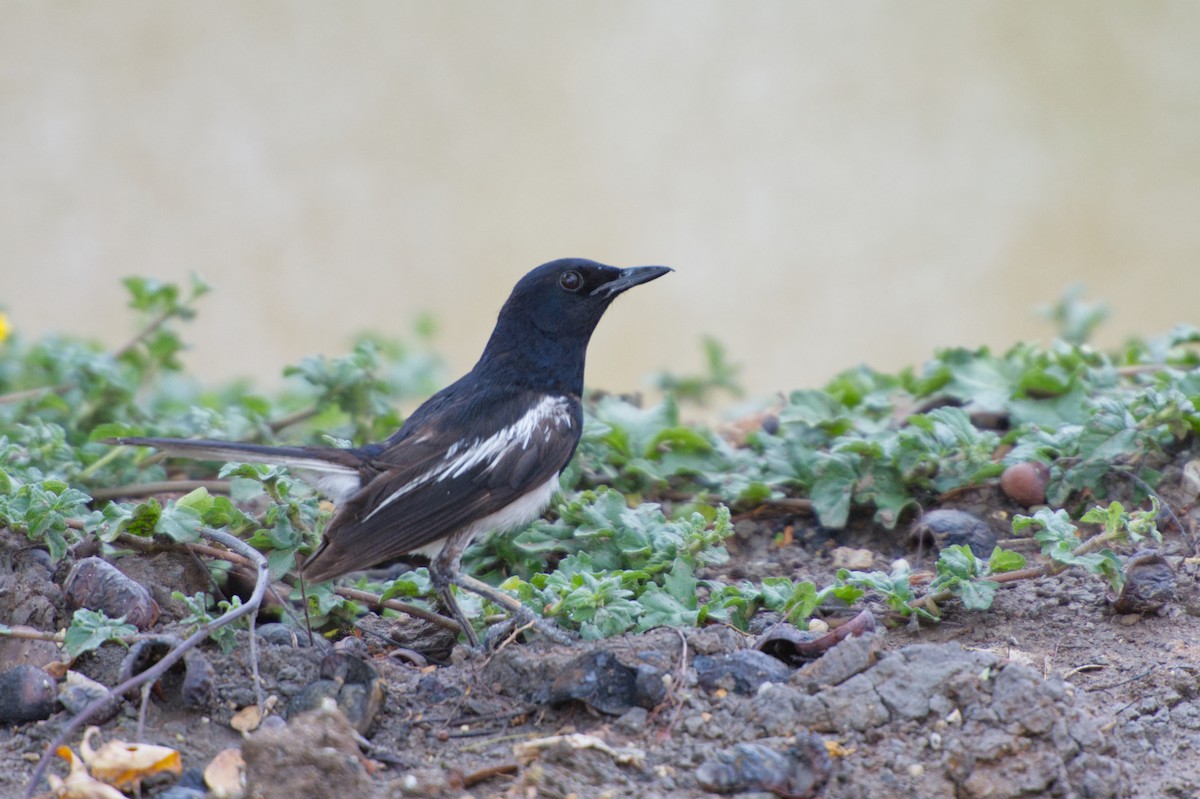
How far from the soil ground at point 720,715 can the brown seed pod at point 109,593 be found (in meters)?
0.09

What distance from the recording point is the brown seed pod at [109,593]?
12.2 ft

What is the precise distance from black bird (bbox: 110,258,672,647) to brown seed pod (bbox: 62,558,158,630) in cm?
40

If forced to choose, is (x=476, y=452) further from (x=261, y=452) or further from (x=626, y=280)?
(x=626, y=280)

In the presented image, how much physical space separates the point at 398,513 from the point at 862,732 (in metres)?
1.59

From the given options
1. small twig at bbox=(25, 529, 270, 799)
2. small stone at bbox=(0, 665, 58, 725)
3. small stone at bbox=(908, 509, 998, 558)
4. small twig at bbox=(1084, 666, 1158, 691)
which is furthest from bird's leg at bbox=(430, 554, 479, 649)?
small twig at bbox=(1084, 666, 1158, 691)

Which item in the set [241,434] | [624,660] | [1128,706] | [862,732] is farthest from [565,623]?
[241,434]

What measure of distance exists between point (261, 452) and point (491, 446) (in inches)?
31.9

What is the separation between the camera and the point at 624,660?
3.45m

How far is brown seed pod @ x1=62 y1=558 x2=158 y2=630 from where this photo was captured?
3707 mm

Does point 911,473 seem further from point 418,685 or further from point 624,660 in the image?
point 418,685

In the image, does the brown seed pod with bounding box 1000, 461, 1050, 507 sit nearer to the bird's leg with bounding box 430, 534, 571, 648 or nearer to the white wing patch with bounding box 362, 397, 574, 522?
the white wing patch with bounding box 362, 397, 574, 522

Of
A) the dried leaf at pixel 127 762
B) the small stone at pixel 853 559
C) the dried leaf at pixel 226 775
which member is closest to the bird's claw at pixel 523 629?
the dried leaf at pixel 226 775

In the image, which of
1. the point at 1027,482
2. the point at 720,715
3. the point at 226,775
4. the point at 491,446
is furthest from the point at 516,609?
the point at 1027,482

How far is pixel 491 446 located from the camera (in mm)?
4371
